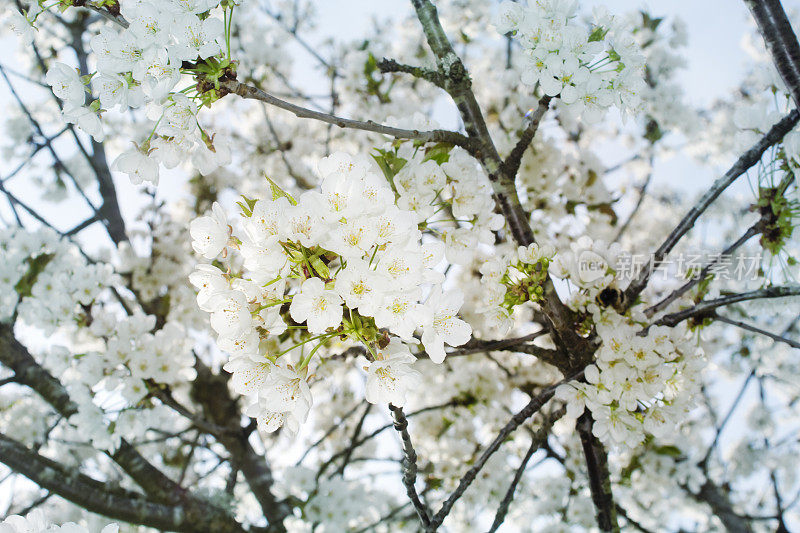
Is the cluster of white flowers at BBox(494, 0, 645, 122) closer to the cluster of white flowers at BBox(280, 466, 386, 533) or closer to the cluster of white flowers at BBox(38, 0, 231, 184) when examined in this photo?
the cluster of white flowers at BBox(38, 0, 231, 184)

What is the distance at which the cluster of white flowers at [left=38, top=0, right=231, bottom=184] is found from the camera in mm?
1354

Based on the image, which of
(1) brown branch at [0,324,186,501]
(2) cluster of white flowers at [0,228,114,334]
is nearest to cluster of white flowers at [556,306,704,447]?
(1) brown branch at [0,324,186,501]

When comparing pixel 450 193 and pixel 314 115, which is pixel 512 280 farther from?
pixel 314 115

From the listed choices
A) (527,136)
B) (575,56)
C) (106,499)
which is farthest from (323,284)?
(106,499)

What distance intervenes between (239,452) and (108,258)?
6.95ft

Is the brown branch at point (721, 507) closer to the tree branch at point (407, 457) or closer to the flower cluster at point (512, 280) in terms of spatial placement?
the flower cluster at point (512, 280)

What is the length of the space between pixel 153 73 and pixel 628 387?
67.9 inches

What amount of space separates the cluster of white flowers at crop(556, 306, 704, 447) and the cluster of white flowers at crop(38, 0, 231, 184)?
1.46 metres

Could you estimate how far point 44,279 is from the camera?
3188 mm

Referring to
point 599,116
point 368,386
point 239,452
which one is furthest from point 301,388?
point 239,452

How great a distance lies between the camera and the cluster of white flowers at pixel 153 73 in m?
1.35

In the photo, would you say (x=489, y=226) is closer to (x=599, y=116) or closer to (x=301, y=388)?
(x=599, y=116)

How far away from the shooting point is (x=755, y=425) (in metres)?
6.78

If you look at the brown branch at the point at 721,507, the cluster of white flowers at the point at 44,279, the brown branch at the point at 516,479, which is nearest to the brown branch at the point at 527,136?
the brown branch at the point at 516,479
